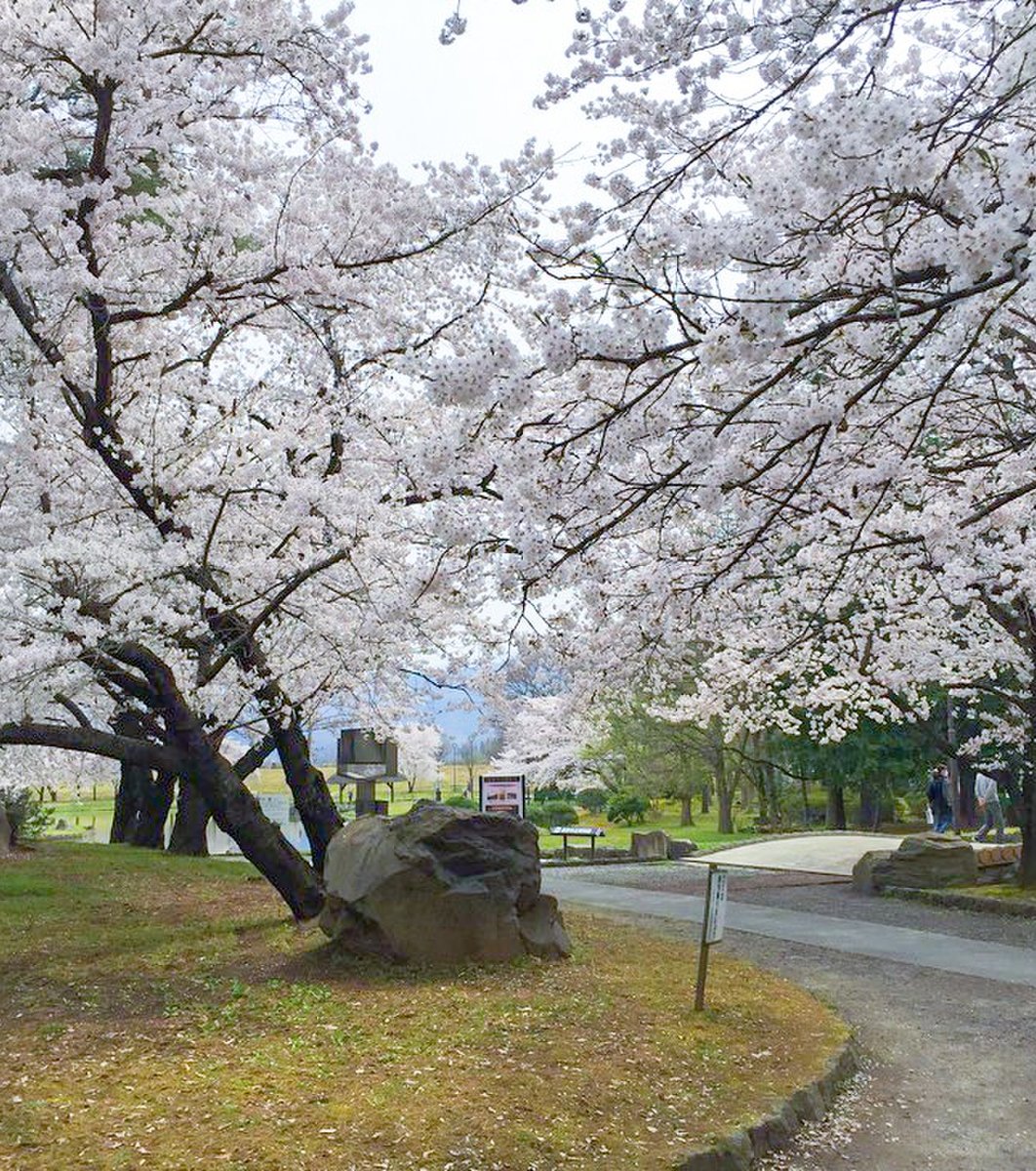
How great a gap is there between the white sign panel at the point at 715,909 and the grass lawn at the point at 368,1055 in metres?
0.46

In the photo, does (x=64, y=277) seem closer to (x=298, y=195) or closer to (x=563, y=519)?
(x=298, y=195)

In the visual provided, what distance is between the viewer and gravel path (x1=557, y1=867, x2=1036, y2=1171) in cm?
459

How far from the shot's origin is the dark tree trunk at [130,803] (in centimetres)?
1991

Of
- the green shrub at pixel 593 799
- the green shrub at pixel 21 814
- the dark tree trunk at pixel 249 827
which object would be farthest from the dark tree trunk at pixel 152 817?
the green shrub at pixel 593 799

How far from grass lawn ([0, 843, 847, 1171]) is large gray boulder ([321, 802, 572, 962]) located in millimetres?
198

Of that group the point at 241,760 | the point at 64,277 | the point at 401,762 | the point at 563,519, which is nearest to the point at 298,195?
the point at 64,277

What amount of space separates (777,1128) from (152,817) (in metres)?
16.6

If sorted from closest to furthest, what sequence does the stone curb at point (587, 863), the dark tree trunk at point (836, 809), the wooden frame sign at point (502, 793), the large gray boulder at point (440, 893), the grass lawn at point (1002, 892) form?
the large gray boulder at point (440, 893) → the wooden frame sign at point (502, 793) → the grass lawn at point (1002, 892) → the stone curb at point (587, 863) → the dark tree trunk at point (836, 809)

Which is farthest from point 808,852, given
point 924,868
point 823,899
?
point 823,899

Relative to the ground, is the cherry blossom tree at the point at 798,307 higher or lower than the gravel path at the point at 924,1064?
higher

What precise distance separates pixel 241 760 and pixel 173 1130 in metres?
11.1

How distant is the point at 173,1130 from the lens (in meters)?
4.15

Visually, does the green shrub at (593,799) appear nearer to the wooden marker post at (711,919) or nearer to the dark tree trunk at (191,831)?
the dark tree trunk at (191,831)

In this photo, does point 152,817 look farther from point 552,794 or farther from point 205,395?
point 552,794
